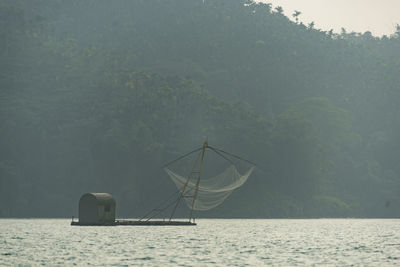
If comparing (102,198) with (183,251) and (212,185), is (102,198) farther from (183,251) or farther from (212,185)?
(212,185)

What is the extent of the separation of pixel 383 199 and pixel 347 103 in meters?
41.0

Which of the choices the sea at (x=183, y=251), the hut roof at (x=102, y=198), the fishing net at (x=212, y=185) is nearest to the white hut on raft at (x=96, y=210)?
the hut roof at (x=102, y=198)

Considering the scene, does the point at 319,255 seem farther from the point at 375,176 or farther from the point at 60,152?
the point at 375,176

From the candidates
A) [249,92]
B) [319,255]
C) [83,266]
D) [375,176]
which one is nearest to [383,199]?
[375,176]

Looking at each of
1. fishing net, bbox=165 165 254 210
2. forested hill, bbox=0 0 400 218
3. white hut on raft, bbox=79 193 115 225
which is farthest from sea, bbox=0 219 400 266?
forested hill, bbox=0 0 400 218

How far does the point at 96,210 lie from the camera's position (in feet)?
226

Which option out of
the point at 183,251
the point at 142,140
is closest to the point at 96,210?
the point at 183,251

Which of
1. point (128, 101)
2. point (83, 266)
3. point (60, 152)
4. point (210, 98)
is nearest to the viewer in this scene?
point (83, 266)

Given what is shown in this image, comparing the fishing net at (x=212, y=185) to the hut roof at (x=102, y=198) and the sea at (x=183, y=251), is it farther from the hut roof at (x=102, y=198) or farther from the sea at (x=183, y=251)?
the sea at (x=183, y=251)

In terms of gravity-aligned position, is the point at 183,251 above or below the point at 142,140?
below

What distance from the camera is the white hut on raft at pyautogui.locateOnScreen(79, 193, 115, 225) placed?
68875 millimetres

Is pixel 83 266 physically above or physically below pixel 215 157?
below

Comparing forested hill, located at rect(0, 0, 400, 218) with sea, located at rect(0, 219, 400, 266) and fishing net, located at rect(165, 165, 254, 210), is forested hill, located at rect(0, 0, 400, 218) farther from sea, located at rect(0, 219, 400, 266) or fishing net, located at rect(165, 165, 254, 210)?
sea, located at rect(0, 219, 400, 266)

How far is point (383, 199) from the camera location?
146875 millimetres
